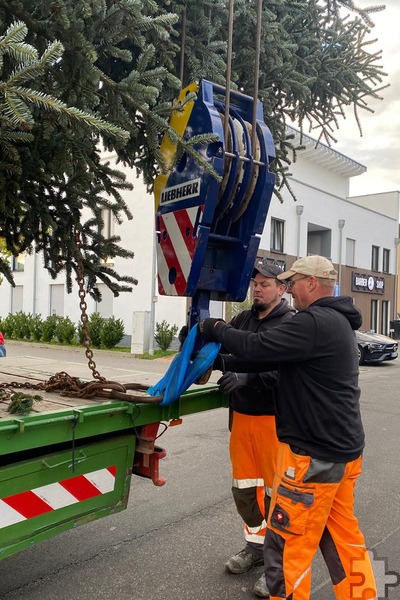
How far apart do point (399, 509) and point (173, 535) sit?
2051mm

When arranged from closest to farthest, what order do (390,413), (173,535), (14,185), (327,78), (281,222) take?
(14,185) < (173,535) < (327,78) < (390,413) < (281,222)

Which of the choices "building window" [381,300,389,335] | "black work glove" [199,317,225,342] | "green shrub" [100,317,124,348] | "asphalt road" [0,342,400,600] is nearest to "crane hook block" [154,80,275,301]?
"black work glove" [199,317,225,342]

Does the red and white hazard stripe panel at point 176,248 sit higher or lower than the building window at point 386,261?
lower

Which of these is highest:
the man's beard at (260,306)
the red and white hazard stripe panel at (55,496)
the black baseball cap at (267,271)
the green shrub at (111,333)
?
the black baseball cap at (267,271)

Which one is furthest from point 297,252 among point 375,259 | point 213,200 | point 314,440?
point 314,440

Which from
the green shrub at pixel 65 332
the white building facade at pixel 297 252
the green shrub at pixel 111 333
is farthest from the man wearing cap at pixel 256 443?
the green shrub at pixel 65 332

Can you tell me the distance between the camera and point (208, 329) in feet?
10.3

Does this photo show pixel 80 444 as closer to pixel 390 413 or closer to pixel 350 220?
pixel 390 413

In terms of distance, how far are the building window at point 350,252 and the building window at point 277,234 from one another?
6.65 meters

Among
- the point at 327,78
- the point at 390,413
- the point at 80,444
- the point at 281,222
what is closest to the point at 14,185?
the point at 80,444

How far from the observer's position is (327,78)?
18.1 feet

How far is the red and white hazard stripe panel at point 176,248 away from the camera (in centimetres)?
321

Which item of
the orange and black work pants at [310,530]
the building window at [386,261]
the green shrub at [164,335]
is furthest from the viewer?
the building window at [386,261]

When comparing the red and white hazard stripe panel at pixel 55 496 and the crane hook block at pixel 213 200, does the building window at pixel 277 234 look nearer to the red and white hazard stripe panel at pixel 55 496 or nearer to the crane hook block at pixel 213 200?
the crane hook block at pixel 213 200
